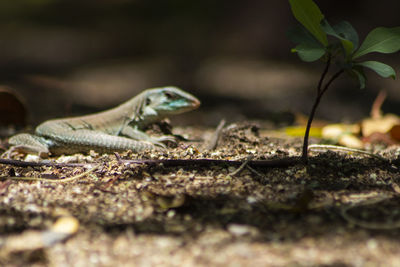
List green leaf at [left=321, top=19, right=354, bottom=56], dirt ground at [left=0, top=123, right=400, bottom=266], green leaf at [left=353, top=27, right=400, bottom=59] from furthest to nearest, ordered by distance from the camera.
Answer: green leaf at [left=353, top=27, right=400, bottom=59] → green leaf at [left=321, top=19, right=354, bottom=56] → dirt ground at [left=0, top=123, right=400, bottom=266]

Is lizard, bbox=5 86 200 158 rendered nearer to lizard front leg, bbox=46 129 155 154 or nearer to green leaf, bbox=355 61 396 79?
lizard front leg, bbox=46 129 155 154

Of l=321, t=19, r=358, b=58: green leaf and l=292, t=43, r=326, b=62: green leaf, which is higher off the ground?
l=321, t=19, r=358, b=58: green leaf

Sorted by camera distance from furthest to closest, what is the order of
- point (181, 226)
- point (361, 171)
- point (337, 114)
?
point (337, 114), point (361, 171), point (181, 226)

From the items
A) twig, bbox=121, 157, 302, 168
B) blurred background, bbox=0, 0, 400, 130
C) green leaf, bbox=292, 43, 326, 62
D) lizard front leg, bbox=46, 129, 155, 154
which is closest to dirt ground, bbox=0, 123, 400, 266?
twig, bbox=121, 157, 302, 168

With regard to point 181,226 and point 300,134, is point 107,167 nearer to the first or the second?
point 181,226

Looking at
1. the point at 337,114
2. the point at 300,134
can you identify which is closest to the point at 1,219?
the point at 300,134

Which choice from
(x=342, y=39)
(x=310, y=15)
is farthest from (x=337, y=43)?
(x=310, y=15)

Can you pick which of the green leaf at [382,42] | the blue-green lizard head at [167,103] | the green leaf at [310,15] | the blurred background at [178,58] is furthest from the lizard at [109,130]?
the green leaf at [382,42]
